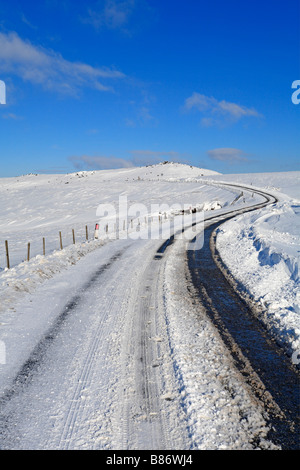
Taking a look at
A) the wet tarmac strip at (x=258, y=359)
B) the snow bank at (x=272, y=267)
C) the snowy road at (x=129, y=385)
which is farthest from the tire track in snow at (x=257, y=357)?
the snow bank at (x=272, y=267)

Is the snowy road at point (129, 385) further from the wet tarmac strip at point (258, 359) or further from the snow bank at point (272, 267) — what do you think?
the snow bank at point (272, 267)

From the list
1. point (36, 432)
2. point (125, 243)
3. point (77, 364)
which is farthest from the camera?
point (125, 243)

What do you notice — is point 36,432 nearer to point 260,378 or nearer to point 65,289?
point 260,378

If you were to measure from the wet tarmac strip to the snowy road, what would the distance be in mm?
171

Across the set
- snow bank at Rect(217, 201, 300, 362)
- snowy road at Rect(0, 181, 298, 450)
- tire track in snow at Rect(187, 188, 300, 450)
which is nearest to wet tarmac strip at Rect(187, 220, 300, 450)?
tire track in snow at Rect(187, 188, 300, 450)

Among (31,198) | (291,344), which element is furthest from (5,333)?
(31,198)

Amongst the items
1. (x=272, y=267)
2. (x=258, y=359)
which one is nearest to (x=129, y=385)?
(x=258, y=359)

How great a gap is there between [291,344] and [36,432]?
182 inches

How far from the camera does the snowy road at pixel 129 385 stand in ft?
11.4

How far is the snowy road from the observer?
3.49m

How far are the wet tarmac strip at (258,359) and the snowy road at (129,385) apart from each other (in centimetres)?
17

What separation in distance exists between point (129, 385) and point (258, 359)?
2360 mm

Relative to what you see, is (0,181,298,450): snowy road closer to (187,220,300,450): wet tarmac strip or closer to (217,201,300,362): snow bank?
(187,220,300,450): wet tarmac strip
